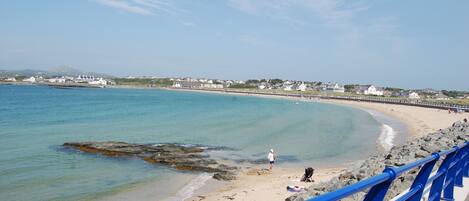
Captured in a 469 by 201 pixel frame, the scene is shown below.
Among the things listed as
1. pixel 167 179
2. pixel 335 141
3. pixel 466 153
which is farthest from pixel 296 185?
pixel 335 141

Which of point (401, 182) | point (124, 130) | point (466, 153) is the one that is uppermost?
point (466, 153)

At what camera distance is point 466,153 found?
680cm

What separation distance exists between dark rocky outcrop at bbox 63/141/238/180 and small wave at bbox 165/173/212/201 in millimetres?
523

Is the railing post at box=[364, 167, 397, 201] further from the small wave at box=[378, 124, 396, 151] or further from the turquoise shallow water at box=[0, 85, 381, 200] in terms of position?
the small wave at box=[378, 124, 396, 151]

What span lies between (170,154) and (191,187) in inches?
310

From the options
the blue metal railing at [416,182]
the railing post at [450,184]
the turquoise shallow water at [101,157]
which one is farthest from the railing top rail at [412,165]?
the turquoise shallow water at [101,157]

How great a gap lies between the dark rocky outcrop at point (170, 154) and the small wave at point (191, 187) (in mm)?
523

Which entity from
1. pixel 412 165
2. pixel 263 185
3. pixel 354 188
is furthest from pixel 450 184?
pixel 263 185

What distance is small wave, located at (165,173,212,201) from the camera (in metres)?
15.8

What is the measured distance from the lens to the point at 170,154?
25000mm

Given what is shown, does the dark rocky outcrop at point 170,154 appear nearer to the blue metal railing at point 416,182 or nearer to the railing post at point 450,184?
the railing post at point 450,184

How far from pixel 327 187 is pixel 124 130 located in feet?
99.7

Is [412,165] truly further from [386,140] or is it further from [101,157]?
[386,140]

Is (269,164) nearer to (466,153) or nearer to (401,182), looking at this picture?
(401,182)
